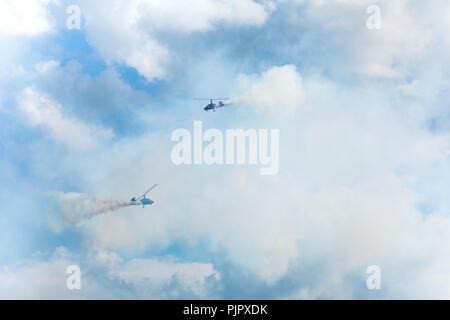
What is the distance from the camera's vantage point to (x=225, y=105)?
16525 centimetres
